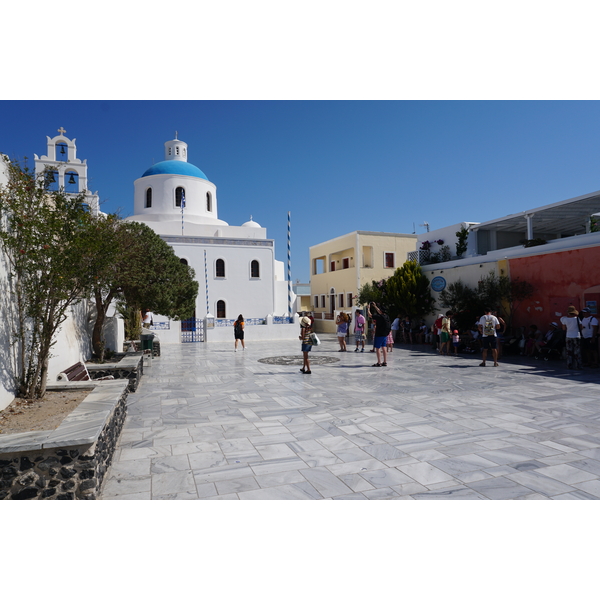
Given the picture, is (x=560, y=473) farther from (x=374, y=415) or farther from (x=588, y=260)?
(x=588, y=260)

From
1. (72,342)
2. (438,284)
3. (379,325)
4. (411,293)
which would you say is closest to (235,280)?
(411,293)

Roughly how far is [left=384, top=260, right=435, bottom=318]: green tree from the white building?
34.1 ft

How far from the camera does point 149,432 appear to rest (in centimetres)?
534

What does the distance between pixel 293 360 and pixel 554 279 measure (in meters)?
8.01

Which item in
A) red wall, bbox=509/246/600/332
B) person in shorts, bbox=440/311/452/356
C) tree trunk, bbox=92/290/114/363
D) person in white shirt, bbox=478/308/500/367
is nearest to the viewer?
tree trunk, bbox=92/290/114/363

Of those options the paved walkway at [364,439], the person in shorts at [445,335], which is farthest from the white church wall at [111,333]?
the person in shorts at [445,335]

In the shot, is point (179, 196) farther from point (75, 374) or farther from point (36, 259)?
point (36, 259)

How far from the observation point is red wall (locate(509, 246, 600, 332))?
1168 centimetres

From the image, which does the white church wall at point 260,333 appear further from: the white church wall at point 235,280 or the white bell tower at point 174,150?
the white bell tower at point 174,150

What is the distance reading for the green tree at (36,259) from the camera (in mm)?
4816

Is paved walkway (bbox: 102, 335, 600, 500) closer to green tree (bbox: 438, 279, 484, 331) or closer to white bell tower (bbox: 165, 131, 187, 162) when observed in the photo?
green tree (bbox: 438, 279, 484, 331)

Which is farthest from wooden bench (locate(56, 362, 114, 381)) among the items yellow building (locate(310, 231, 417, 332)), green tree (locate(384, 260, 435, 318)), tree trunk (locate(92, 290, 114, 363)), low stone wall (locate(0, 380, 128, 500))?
yellow building (locate(310, 231, 417, 332))

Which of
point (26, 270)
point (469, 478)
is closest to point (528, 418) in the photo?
point (469, 478)

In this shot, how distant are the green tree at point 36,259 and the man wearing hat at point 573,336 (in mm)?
9496
